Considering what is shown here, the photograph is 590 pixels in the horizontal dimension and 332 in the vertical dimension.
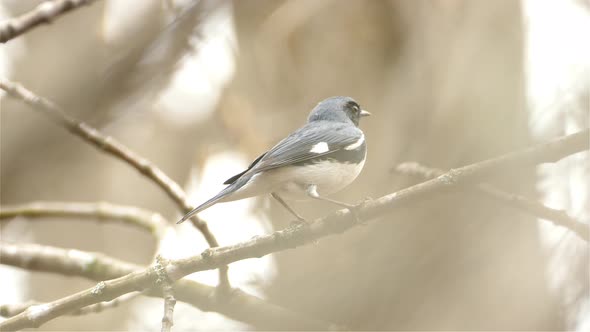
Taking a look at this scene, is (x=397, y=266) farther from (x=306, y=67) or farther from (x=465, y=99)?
(x=306, y=67)

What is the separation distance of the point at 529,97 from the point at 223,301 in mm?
2379

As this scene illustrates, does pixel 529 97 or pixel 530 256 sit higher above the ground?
pixel 529 97

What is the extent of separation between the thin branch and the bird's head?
4.05ft

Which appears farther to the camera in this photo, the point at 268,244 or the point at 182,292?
the point at 182,292

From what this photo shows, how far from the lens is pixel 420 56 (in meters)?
4.37

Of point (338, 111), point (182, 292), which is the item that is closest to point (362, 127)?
point (338, 111)

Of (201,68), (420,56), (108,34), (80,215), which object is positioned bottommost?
(80,215)

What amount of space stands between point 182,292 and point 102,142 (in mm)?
890

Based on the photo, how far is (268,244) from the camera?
250cm

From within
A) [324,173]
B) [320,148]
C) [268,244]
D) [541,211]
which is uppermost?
[320,148]

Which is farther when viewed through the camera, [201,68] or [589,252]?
[201,68]

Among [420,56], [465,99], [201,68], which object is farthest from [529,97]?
[201,68]

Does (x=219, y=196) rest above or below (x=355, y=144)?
below

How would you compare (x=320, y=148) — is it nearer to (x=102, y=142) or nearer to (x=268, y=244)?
(x=268, y=244)
